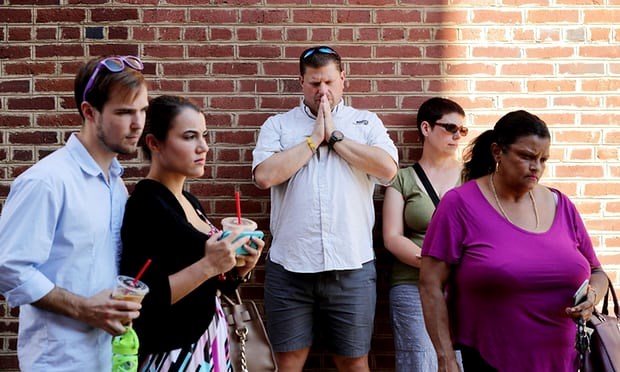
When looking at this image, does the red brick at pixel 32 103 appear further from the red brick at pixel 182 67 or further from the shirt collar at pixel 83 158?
the shirt collar at pixel 83 158

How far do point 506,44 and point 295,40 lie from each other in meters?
1.21

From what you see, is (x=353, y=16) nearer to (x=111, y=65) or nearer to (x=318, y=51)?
(x=318, y=51)

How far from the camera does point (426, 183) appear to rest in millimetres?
4422

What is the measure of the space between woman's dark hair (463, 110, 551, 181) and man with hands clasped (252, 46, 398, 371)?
2.86 feet

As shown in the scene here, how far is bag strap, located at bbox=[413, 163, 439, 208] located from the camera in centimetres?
437

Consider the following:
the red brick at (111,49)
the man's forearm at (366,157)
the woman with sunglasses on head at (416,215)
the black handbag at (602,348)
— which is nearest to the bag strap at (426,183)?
the woman with sunglasses on head at (416,215)

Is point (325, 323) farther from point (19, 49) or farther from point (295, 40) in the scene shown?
point (19, 49)

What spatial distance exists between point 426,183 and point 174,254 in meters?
2.12

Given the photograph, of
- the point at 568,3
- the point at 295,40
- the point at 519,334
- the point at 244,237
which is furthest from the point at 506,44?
the point at 244,237

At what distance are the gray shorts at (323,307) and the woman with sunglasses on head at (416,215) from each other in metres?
0.19

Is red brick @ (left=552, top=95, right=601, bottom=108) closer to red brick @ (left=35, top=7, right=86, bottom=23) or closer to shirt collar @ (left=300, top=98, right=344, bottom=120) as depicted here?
shirt collar @ (left=300, top=98, right=344, bottom=120)

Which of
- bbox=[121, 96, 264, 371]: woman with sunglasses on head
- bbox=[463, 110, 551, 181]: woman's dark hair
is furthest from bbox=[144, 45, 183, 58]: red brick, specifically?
bbox=[463, 110, 551, 181]: woman's dark hair

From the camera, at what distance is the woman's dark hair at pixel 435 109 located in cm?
444

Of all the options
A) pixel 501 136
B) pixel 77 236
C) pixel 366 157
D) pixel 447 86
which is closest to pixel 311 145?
pixel 366 157
